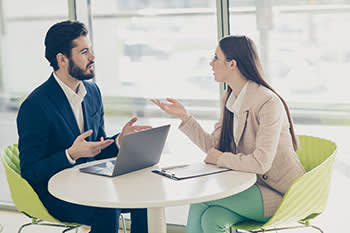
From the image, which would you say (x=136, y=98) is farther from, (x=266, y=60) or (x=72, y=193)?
(x=72, y=193)

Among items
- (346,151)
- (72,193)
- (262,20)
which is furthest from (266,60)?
(72,193)

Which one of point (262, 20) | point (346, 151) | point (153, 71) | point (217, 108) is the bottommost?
point (346, 151)

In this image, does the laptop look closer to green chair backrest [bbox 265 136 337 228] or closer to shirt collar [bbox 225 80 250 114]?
shirt collar [bbox 225 80 250 114]

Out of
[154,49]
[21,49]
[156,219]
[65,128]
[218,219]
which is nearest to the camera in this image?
[156,219]

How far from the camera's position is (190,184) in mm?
2260

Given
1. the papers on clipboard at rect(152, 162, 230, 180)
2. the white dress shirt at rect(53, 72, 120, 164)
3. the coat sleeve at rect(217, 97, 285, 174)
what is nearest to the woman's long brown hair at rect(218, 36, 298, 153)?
the coat sleeve at rect(217, 97, 285, 174)

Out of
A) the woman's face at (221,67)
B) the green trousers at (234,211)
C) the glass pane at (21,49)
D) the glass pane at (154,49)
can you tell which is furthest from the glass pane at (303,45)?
the glass pane at (21,49)

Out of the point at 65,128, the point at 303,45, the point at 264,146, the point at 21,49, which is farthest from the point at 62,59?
the point at 21,49

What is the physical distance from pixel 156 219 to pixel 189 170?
0.26 metres

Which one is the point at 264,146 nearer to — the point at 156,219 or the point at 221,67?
the point at 221,67

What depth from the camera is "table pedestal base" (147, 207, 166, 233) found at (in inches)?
94.1

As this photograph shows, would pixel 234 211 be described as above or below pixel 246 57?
below

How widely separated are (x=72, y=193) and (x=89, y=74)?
833mm

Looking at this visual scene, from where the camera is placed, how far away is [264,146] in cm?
246
